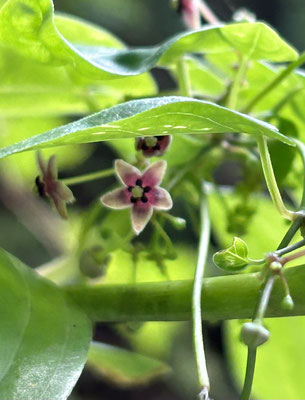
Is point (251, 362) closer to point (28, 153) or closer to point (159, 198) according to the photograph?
point (159, 198)

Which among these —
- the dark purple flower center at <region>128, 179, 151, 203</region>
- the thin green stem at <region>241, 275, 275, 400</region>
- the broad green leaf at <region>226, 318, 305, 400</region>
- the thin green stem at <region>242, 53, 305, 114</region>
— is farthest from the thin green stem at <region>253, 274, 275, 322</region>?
the broad green leaf at <region>226, 318, 305, 400</region>

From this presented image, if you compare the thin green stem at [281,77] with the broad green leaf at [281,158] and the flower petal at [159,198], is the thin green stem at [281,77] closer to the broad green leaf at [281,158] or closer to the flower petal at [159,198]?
the broad green leaf at [281,158]

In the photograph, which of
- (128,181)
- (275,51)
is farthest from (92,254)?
(275,51)

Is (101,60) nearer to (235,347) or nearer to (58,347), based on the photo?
(58,347)

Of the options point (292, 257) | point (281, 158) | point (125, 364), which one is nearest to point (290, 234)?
point (292, 257)

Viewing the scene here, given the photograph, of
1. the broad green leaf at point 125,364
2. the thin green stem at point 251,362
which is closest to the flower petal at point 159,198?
the thin green stem at point 251,362

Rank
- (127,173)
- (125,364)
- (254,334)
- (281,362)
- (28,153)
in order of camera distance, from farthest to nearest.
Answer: (28,153)
(281,362)
(125,364)
(127,173)
(254,334)
